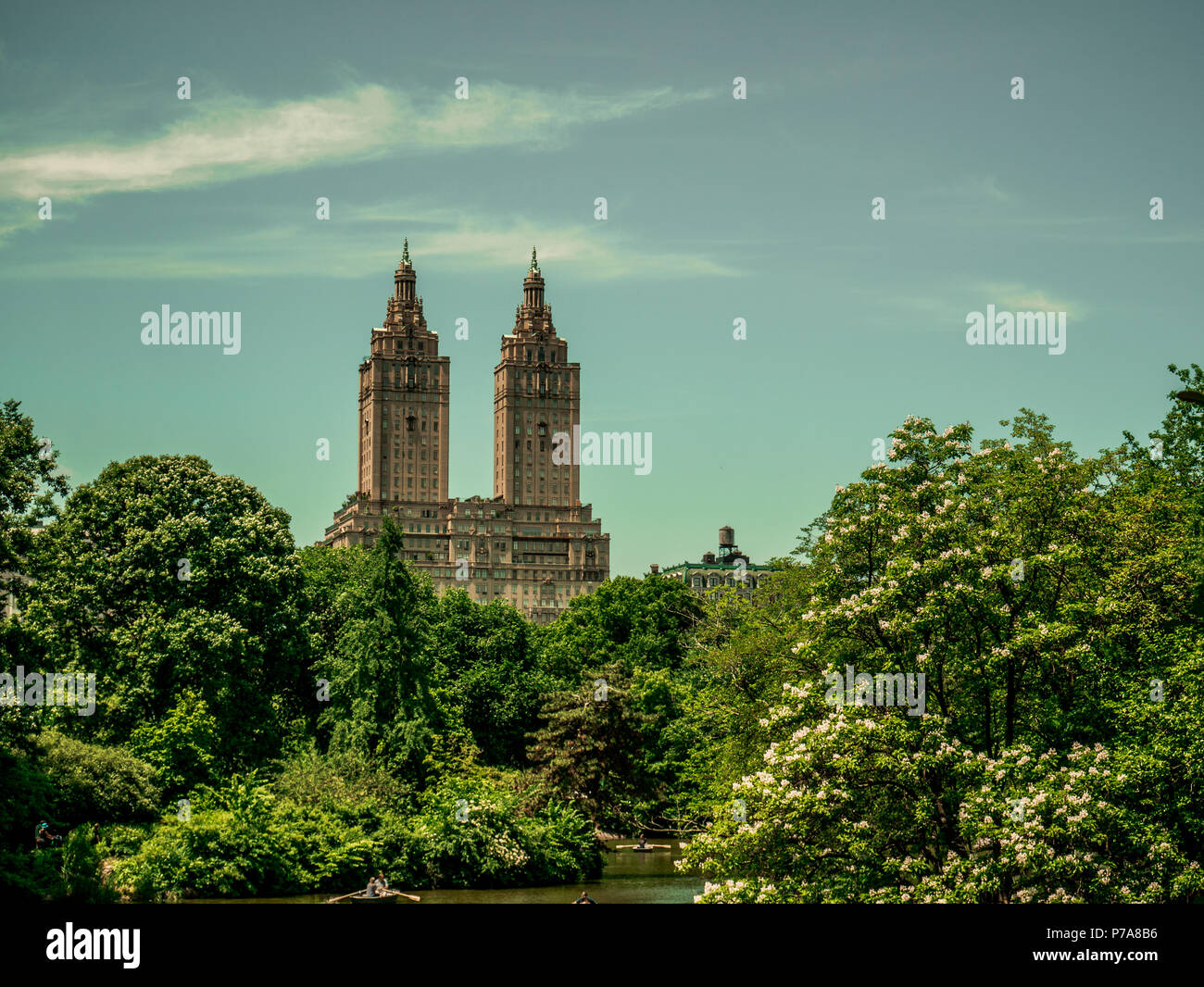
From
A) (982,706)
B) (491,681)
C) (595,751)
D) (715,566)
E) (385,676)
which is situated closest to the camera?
(982,706)

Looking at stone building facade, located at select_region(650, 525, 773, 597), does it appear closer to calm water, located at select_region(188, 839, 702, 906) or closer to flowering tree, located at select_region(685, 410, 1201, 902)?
calm water, located at select_region(188, 839, 702, 906)

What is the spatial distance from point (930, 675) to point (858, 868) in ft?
14.4

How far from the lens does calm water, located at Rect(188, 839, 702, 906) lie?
40.1 metres

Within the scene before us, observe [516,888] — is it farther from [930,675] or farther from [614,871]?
[930,675]

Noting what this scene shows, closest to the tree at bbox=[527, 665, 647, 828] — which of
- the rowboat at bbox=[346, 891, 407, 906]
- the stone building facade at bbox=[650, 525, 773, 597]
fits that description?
the rowboat at bbox=[346, 891, 407, 906]

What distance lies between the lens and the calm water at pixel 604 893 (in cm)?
4009

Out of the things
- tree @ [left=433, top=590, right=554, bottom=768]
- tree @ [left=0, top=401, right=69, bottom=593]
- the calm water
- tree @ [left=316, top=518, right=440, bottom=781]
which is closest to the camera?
tree @ [left=0, top=401, right=69, bottom=593]

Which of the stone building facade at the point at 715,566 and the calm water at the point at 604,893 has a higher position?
the stone building facade at the point at 715,566

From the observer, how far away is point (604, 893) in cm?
4294

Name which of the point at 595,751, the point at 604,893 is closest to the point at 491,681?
the point at 595,751

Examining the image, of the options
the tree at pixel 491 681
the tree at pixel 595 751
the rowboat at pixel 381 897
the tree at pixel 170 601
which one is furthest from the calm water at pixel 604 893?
the tree at pixel 491 681

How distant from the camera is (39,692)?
36250 mm

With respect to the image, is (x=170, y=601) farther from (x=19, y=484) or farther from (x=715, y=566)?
(x=715, y=566)

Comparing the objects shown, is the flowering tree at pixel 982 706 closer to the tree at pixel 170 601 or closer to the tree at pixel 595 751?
the tree at pixel 595 751
